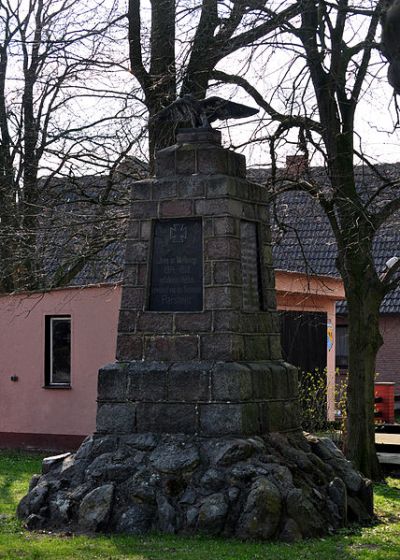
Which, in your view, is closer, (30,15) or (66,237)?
(66,237)

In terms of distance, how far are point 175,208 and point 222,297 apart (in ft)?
3.67

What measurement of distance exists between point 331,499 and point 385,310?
23.2 m

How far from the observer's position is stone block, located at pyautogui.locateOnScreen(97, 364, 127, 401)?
12797 millimetres

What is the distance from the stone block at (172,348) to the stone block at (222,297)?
1.29 feet

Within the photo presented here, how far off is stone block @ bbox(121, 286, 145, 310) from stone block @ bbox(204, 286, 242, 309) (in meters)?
0.78

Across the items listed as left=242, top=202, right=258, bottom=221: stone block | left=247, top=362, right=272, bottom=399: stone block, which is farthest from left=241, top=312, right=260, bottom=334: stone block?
left=242, top=202, right=258, bottom=221: stone block

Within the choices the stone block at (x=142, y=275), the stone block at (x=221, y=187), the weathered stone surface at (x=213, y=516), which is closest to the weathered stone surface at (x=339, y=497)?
the weathered stone surface at (x=213, y=516)

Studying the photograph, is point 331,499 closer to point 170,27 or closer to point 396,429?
point 170,27

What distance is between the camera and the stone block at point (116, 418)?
12.7 metres

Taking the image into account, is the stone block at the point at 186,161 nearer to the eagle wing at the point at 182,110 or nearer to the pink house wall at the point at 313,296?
the eagle wing at the point at 182,110

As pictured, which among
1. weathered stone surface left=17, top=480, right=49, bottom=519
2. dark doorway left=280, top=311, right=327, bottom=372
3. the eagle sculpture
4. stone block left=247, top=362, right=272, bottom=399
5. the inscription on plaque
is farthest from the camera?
dark doorway left=280, top=311, right=327, bottom=372

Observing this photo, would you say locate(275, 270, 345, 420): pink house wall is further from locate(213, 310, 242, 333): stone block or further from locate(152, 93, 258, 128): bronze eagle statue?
locate(213, 310, 242, 333): stone block

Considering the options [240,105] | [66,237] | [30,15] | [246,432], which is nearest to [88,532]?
[246,432]

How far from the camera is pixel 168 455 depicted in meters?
12.1
